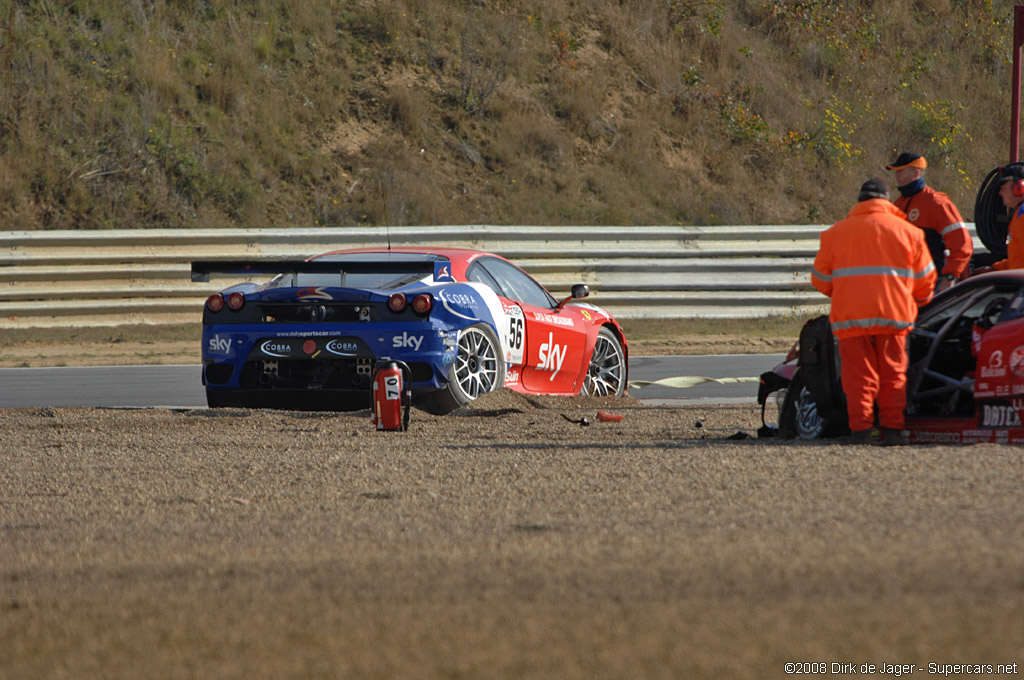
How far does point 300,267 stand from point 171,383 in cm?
438

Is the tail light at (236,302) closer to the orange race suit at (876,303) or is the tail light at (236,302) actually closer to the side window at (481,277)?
the side window at (481,277)

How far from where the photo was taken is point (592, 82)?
78.9ft

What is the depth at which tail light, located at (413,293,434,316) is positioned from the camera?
9039 millimetres

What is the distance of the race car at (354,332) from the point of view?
9.02 metres

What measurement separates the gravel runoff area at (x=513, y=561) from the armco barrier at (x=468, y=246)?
30.0 ft

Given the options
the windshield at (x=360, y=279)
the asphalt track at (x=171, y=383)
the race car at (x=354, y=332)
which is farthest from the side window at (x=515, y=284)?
the asphalt track at (x=171, y=383)

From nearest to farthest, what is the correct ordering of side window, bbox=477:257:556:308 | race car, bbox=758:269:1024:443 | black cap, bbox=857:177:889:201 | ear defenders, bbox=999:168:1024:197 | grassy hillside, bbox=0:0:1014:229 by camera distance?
race car, bbox=758:269:1024:443 < black cap, bbox=857:177:889:201 < ear defenders, bbox=999:168:1024:197 < side window, bbox=477:257:556:308 < grassy hillside, bbox=0:0:1014:229

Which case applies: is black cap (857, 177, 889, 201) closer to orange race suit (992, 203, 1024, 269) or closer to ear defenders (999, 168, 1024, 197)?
orange race suit (992, 203, 1024, 269)

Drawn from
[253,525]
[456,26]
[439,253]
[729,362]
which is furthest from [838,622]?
[456,26]

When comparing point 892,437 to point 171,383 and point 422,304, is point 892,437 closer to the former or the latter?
point 422,304

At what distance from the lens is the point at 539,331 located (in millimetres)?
10133

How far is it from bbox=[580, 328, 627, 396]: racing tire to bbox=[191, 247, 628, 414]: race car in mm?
1110

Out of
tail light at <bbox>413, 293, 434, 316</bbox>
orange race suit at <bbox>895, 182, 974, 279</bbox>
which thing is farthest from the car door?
orange race suit at <bbox>895, 182, 974, 279</bbox>

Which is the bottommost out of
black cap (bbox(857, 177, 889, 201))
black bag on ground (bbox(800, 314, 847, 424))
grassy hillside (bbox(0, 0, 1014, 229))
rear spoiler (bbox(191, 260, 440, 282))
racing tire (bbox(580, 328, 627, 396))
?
racing tire (bbox(580, 328, 627, 396))
